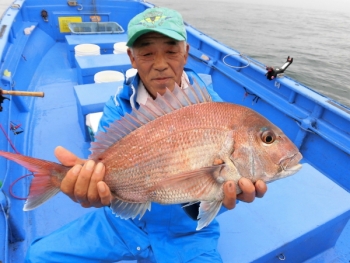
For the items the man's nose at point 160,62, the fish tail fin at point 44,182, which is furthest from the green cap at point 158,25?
the fish tail fin at point 44,182

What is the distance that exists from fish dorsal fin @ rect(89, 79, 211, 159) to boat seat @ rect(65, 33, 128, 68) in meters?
5.03

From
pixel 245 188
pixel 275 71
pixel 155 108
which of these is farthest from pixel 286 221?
pixel 275 71

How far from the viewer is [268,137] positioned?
1.39 metres

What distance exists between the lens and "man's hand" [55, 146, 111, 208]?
146cm

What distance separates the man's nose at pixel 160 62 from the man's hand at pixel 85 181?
0.83 m

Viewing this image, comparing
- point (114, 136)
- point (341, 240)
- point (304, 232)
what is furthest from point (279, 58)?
point (114, 136)

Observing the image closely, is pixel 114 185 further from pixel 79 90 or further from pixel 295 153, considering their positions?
pixel 79 90

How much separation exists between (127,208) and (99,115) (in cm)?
190

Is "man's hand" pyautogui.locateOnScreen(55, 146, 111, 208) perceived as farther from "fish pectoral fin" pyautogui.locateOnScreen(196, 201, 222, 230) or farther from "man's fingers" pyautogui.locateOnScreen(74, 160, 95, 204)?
"fish pectoral fin" pyautogui.locateOnScreen(196, 201, 222, 230)

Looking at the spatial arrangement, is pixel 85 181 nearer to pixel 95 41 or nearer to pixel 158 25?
pixel 158 25

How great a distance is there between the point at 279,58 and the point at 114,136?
12559 mm

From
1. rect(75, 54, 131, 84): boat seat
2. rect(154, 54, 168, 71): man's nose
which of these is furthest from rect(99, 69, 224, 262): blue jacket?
rect(75, 54, 131, 84): boat seat

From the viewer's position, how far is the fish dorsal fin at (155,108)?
1.52 m

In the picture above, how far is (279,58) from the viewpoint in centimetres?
1232
